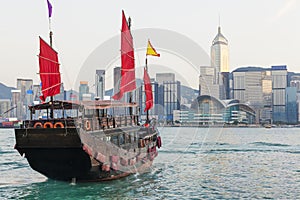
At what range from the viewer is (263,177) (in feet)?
98.0

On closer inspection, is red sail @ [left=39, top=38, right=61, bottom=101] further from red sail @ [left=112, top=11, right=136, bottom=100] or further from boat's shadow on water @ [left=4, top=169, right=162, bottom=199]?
red sail @ [left=112, top=11, right=136, bottom=100]

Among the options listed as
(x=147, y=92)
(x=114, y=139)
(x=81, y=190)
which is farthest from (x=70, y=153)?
(x=147, y=92)

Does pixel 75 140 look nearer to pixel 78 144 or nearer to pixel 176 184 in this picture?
pixel 78 144

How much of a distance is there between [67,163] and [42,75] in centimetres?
630

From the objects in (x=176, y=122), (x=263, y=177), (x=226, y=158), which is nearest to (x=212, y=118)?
(x=176, y=122)

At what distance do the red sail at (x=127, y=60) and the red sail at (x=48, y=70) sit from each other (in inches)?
311

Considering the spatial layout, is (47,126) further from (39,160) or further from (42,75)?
(42,75)

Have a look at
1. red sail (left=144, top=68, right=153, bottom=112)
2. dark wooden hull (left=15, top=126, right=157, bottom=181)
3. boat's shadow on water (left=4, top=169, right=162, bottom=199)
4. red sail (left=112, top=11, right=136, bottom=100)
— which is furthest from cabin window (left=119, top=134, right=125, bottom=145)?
red sail (left=144, top=68, right=153, bottom=112)

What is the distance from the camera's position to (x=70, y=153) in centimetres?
2225

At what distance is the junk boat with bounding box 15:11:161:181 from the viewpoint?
22.0 metres

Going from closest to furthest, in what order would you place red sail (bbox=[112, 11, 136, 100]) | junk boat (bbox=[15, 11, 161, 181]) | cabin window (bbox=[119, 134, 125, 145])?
junk boat (bbox=[15, 11, 161, 181]) < cabin window (bbox=[119, 134, 125, 145]) < red sail (bbox=[112, 11, 136, 100])

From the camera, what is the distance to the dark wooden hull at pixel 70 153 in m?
21.9

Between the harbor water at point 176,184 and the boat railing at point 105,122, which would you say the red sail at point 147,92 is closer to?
the harbor water at point 176,184

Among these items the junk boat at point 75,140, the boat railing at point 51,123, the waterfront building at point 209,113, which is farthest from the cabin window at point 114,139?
the waterfront building at point 209,113
